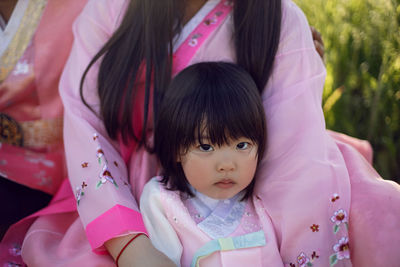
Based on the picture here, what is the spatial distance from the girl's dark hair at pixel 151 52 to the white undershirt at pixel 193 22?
26mm

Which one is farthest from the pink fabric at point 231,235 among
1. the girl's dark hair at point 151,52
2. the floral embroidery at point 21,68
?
the floral embroidery at point 21,68

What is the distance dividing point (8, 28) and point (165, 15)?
0.72 meters

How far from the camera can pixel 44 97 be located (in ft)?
6.67

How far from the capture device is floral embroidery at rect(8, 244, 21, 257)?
5.64ft

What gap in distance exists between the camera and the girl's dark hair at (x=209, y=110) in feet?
4.78

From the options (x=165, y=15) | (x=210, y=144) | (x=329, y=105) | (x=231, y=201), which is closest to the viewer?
(x=210, y=144)

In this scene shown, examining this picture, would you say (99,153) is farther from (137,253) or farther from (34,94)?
(34,94)

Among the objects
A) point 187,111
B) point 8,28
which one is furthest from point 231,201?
point 8,28

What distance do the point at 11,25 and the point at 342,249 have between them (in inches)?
60.6

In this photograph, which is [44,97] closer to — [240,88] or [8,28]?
[8,28]

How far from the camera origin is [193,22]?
1786 mm

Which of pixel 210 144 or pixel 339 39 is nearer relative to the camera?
pixel 210 144

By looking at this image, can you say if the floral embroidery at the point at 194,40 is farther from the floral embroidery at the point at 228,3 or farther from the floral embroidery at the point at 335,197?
the floral embroidery at the point at 335,197

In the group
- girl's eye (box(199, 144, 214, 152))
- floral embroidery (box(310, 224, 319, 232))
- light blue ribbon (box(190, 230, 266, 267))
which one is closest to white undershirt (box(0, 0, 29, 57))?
girl's eye (box(199, 144, 214, 152))
